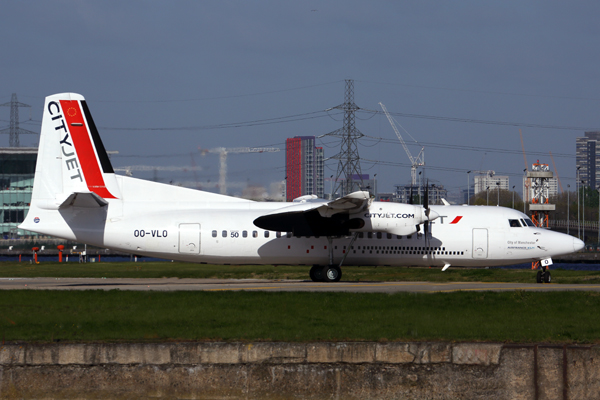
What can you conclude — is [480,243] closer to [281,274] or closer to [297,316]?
[281,274]

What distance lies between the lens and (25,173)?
100000 millimetres

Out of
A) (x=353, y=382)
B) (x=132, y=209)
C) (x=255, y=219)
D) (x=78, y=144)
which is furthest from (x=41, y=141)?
(x=353, y=382)

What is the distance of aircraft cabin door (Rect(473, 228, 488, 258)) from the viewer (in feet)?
89.0

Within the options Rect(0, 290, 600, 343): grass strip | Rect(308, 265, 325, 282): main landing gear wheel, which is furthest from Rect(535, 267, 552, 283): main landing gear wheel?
Rect(308, 265, 325, 282): main landing gear wheel

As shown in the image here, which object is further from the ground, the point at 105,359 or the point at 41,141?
the point at 41,141

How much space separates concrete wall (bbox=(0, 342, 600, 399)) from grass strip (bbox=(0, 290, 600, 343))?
44 centimetres

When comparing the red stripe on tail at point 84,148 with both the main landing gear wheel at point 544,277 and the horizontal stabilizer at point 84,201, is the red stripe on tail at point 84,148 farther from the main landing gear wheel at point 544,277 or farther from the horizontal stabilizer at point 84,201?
the main landing gear wheel at point 544,277

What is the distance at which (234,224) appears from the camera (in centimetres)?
2630

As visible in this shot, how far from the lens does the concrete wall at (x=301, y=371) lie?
12039 millimetres

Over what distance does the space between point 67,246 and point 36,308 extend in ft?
267

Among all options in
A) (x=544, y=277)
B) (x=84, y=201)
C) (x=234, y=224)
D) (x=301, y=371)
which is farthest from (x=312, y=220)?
(x=301, y=371)

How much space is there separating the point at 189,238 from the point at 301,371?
47.2ft

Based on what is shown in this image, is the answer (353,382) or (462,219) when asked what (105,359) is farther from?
(462,219)

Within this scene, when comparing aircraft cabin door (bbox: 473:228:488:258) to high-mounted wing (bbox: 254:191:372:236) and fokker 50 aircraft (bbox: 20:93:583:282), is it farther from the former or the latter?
high-mounted wing (bbox: 254:191:372:236)
